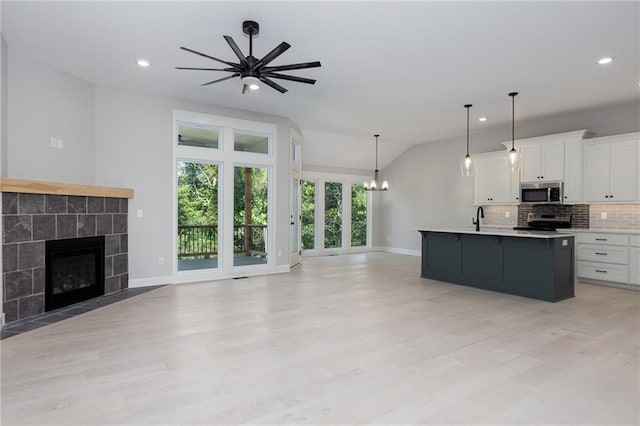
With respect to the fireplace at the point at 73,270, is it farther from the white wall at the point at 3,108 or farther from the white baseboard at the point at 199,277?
the white wall at the point at 3,108

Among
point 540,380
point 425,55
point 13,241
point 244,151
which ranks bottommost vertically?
point 540,380

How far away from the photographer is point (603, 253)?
596 cm

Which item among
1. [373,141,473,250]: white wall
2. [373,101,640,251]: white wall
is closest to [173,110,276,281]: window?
[373,101,640,251]: white wall

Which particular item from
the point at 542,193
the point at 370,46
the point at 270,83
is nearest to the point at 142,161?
the point at 270,83

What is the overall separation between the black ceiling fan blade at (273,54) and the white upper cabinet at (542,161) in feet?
18.5

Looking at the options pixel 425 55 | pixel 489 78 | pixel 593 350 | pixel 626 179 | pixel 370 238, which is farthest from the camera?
pixel 370 238

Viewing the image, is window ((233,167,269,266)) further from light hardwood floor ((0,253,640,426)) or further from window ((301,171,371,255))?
window ((301,171,371,255))

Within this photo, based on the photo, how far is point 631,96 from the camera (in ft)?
18.4

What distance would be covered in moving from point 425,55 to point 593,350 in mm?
3386

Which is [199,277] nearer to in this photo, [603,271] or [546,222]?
[546,222]

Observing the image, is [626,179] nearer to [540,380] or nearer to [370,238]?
[540,380]

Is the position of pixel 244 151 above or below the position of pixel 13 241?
above

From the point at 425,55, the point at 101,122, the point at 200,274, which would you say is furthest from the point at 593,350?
the point at 101,122

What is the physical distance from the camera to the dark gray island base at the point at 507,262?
4945 mm
